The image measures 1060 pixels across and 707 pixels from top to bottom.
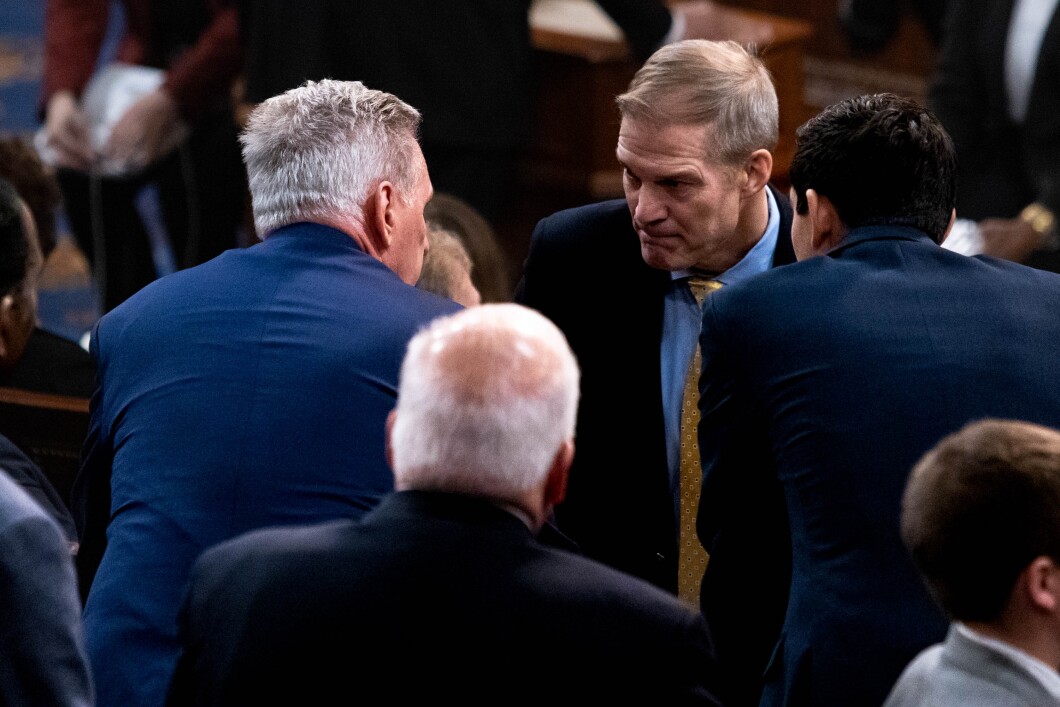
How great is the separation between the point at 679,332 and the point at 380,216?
0.71 metres

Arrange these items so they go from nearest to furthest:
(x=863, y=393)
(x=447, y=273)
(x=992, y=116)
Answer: (x=863, y=393), (x=447, y=273), (x=992, y=116)

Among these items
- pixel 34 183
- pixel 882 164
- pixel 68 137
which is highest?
pixel 882 164

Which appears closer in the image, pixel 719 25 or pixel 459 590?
pixel 459 590

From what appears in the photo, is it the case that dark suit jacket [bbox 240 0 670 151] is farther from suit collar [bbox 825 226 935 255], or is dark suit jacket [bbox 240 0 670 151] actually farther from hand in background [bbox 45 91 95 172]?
suit collar [bbox 825 226 935 255]

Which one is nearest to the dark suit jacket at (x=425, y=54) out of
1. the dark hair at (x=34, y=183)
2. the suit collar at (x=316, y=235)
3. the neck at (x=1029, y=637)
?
the dark hair at (x=34, y=183)

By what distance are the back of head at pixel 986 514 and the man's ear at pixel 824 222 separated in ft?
1.96

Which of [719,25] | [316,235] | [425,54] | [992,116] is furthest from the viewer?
[719,25]

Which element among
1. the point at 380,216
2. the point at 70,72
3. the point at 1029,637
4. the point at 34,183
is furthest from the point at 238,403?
the point at 70,72

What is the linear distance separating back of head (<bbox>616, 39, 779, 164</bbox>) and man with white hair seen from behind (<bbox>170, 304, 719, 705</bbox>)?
117 centimetres

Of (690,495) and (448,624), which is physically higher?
(448,624)

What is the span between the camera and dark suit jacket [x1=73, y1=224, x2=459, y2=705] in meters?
2.22

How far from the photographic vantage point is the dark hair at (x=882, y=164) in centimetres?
239

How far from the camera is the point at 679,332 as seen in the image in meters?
3.03

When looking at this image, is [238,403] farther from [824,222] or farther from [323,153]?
[824,222]
